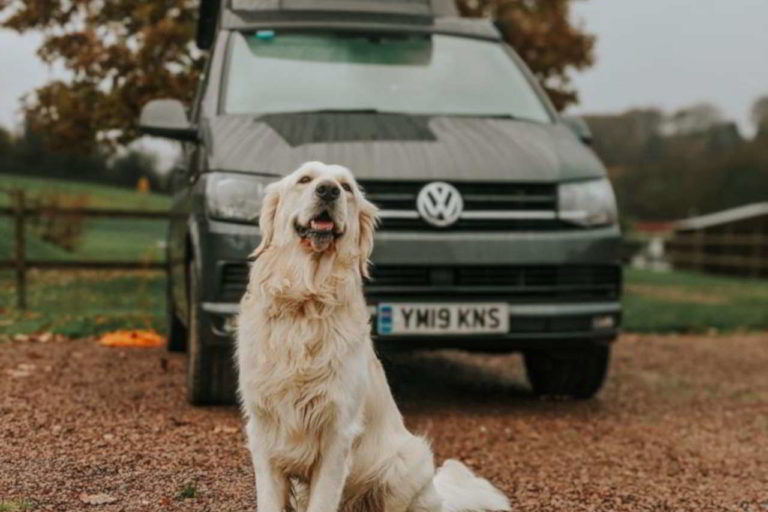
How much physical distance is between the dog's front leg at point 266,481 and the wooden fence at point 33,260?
8127 millimetres

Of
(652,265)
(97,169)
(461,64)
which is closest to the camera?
(461,64)

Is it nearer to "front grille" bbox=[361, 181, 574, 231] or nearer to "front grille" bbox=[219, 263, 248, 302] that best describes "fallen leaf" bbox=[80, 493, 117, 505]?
"front grille" bbox=[219, 263, 248, 302]

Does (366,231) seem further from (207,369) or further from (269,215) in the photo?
(207,369)

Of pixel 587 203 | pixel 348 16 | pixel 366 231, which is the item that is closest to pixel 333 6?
pixel 348 16

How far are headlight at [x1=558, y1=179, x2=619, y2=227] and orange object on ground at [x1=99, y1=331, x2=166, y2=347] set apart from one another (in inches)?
164

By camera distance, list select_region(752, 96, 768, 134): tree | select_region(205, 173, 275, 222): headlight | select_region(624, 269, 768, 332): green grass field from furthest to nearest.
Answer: select_region(752, 96, 768, 134): tree → select_region(624, 269, 768, 332): green grass field → select_region(205, 173, 275, 222): headlight

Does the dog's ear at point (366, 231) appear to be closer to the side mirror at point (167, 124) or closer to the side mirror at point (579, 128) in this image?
the side mirror at point (167, 124)

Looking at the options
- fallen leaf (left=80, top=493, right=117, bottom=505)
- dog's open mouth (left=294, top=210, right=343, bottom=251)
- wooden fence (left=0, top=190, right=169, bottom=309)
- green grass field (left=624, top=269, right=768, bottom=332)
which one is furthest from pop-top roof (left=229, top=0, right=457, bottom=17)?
green grass field (left=624, top=269, right=768, bottom=332)

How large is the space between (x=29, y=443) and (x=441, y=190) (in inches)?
99.2

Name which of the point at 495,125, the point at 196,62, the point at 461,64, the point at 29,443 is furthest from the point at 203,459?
the point at 196,62

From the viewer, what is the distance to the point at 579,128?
737 centimetres

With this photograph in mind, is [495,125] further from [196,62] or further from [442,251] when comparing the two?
[196,62]

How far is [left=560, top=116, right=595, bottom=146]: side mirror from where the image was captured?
7.25 meters

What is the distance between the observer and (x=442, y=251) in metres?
6.11
